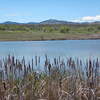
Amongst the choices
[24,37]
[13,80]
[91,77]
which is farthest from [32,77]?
[24,37]

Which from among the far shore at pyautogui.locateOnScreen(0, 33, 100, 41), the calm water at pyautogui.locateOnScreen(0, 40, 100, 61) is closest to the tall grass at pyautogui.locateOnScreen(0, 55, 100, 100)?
the calm water at pyautogui.locateOnScreen(0, 40, 100, 61)

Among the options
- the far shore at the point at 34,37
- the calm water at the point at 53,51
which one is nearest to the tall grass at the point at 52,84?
the calm water at the point at 53,51

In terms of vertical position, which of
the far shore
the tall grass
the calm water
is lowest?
the far shore

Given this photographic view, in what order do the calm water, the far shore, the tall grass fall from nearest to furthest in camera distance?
the tall grass → the calm water → the far shore

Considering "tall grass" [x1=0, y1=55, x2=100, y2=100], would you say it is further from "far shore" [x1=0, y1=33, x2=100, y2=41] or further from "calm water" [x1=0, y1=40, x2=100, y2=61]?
"far shore" [x1=0, y1=33, x2=100, y2=41]

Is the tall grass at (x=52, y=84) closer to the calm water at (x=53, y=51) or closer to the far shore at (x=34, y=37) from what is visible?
the calm water at (x=53, y=51)

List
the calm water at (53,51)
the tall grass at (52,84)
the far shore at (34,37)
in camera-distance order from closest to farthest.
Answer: the tall grass at (52,84) < the calm water at (53,51) < the far shore at (34,37)

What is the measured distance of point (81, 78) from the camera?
20.4ft

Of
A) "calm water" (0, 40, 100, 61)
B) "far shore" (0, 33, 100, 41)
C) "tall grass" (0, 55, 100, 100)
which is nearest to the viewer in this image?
"tall grass" (0, 55, 100, 100)

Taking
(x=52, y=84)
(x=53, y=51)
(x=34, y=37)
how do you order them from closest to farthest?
(x=52, y=84)
(x=53, y=51)
(x=34, y=37)

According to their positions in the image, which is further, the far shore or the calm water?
the far shore

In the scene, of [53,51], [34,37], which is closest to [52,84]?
[53,51]

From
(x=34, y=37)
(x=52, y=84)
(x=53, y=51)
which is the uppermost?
(x=52, y=84)

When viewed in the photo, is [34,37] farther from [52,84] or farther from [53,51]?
[52,84]
